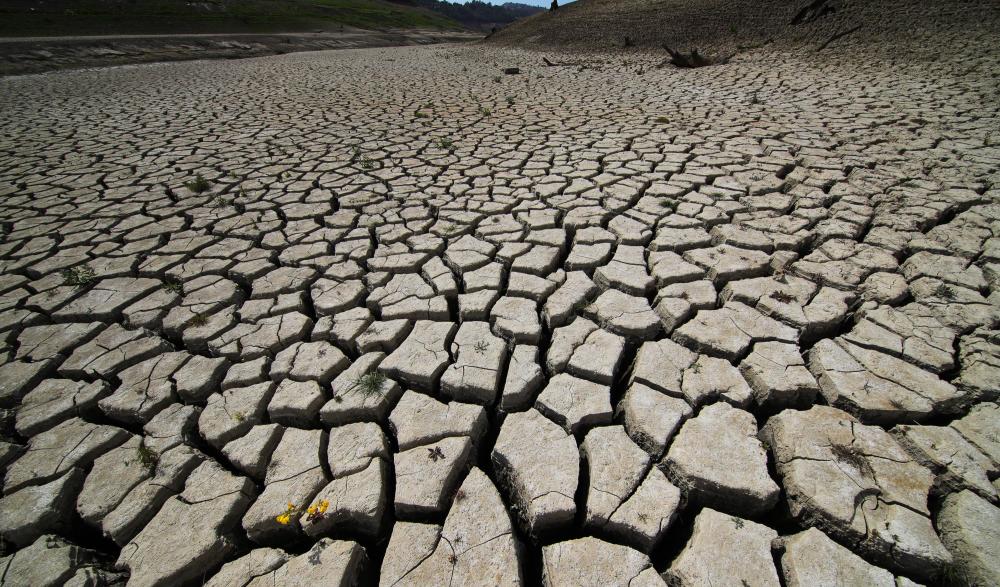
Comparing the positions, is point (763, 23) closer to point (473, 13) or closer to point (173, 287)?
point (173, 287)

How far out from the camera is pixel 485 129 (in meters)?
4.76

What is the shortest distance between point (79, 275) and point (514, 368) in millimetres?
2539

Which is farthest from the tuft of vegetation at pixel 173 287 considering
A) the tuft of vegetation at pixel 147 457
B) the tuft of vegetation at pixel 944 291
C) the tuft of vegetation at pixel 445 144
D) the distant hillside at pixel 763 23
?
the distant hillside at pixel 763 23

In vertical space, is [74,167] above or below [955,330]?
below

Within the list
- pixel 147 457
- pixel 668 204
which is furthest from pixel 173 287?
pixel 668 204

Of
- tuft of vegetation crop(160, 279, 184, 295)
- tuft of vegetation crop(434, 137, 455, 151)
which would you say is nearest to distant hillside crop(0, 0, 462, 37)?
tuft of vegetation crop(434, 137, 455, 151)

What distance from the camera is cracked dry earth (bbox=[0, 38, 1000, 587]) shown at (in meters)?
1.11

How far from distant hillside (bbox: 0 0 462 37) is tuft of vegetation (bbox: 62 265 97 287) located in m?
18.4

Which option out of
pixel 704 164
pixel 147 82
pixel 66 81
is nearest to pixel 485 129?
pixel 704 164

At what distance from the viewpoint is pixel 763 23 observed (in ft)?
29.5

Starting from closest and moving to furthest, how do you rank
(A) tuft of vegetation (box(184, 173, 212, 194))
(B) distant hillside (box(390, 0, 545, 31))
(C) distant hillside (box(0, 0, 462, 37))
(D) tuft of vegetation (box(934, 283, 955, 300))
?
(D) tuft of vegetation (box(934, 283, 955, 300)), (A) tuft of vegetation (box(184, 173, 212, 194)), (C) distant hillside (box(0, 0, 462, 37)), (B) distant hillside (box(390, 0, 545, 31))

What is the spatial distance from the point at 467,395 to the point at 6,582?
51.2 inches

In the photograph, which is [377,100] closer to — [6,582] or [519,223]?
[519,223]

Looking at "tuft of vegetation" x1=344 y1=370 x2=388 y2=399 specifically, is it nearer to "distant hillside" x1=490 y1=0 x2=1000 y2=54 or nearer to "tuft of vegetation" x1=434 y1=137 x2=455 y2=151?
"tuft of vegetation" x1=434 y1=137 x2=455 y2=151
